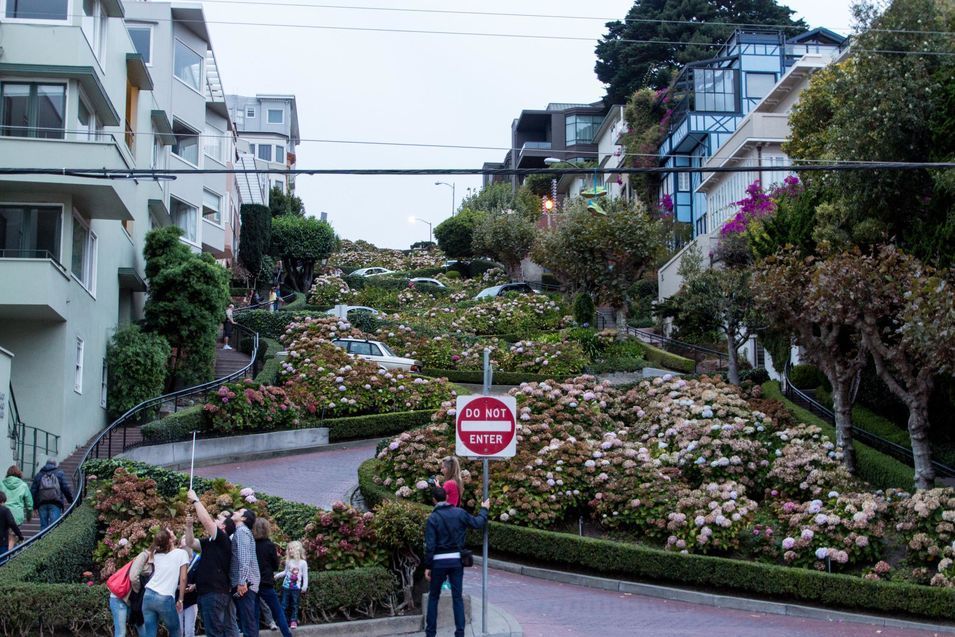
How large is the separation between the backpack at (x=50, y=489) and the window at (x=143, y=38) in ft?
72.9

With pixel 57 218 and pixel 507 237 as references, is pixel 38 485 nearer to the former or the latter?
pixel 57 218

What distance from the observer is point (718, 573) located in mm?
16594

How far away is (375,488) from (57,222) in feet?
29.0

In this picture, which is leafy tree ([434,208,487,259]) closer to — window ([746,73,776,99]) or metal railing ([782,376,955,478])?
window ([746,73,776,99])

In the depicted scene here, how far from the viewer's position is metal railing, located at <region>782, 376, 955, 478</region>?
22.3 m

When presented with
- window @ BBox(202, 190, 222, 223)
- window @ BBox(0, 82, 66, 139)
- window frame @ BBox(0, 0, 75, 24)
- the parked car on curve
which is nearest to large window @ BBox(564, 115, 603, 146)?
the parked car on curve

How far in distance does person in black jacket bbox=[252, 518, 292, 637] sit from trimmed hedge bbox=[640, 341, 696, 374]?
86.7 feet

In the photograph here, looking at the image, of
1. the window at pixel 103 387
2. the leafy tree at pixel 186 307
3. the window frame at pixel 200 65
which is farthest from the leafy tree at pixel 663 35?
the window at pixel 103 387

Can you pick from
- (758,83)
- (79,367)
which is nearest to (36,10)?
(79,367)

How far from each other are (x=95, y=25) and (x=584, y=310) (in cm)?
2540

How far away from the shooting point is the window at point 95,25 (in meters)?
25.5

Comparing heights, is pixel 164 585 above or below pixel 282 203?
below

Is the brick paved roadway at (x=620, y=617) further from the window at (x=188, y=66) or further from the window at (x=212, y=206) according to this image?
the window at (x=212, y=206)

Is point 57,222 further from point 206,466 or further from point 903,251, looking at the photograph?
point 903,251
